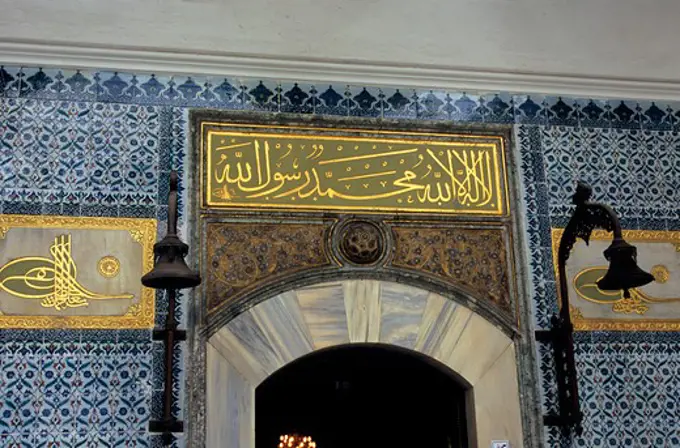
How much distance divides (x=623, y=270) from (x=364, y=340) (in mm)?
1033

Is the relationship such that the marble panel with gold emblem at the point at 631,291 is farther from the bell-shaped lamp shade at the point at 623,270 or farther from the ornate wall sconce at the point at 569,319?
the bell-shaped lamp shade at the point at 623,270

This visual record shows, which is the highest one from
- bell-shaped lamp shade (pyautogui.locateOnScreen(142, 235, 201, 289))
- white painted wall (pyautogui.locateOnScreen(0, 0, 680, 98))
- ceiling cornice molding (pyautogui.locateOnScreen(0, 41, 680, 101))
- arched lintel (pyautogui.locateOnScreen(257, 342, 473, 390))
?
white painted wall (pyautogui.locateOnScreen(0, 0, 680, 98))

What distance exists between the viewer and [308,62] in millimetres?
3770

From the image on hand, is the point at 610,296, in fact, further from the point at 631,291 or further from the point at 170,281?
the point at 170,281

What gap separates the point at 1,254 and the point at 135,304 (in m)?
0.54

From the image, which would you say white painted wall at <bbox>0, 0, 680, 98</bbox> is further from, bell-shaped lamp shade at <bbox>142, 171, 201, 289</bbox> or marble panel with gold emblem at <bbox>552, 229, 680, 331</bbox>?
bell-shaped lamp shade at <bbox>142, 171, 201, 289</bbox>

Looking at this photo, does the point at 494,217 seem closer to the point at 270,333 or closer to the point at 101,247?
the point at 270,333

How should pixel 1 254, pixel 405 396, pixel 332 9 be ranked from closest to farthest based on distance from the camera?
1. pixel 1 254
2. pixel 332 9
3. pixel 405 396

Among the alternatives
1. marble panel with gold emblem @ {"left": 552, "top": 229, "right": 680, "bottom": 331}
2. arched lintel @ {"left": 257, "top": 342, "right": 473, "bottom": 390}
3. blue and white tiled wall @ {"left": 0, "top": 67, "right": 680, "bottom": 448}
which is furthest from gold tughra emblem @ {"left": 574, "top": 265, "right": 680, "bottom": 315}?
arched lintel @ {"left": 257, "top": 342, "right": 473, "bottom": 390}

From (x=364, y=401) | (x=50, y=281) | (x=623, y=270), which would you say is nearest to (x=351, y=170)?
(x=623, y=270)

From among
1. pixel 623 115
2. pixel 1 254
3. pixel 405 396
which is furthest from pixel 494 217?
pixel 1 254

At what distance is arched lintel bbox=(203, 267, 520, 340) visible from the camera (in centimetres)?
345

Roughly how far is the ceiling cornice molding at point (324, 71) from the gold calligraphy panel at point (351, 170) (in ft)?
0.82

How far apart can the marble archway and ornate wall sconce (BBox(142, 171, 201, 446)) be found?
6.4 inches
